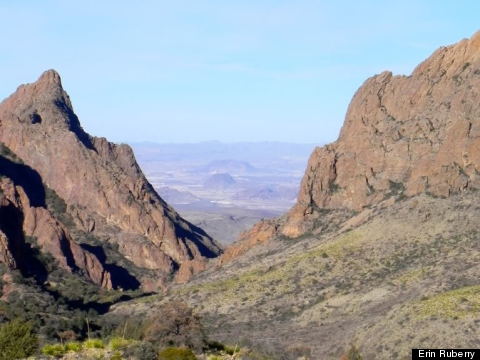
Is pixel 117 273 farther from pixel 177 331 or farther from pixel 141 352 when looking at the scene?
pixel 141 352

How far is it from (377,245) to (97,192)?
65.9 meters

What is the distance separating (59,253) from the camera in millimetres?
116938

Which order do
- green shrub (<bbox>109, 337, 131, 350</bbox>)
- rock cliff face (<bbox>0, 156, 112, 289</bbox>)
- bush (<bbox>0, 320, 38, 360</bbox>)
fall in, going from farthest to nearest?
rock cliff face (<bbox>0, 156, 112, 289</bbox>), green shrub (<bbox>109, 337, 131, 350</bbox>), bush (<bbox>0, 320, 38, 360</bbox>)

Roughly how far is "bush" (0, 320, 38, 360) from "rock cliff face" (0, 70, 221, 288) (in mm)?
102506

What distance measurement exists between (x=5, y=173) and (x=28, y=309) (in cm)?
4998

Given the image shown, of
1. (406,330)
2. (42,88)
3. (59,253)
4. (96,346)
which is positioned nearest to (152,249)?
(59,253)

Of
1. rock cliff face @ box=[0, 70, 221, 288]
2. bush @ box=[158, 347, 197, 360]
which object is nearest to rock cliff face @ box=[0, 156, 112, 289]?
rock cliff face @ box=[0, 70, 221, 288]

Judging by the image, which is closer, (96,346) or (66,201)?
(96,346)

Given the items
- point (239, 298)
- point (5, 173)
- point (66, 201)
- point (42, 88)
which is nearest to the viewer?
point (239, 298)

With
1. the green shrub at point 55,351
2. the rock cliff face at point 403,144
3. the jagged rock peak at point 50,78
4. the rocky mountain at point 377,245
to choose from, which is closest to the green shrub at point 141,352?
the green shrub at point 55,351

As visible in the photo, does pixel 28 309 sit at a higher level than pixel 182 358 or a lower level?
lower

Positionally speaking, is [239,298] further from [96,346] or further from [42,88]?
[42,88]

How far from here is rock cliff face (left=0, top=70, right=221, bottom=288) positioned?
136 meters

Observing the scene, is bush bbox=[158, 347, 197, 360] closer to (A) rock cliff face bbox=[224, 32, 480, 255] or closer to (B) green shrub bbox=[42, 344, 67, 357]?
(B) green shrub bbox=[42, 344, 67, 357]
